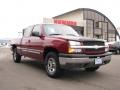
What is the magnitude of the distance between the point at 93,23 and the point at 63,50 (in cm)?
5286

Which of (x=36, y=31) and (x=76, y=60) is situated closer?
(x=76, y=60)

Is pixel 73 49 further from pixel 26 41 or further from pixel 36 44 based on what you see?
pixel 26 41

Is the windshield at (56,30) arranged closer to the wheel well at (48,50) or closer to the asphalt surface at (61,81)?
the wheel well at (48,50)

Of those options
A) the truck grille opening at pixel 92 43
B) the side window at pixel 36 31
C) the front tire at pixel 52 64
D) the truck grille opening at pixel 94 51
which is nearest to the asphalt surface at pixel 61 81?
the front tire at pixel 52 64

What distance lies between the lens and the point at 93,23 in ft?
193

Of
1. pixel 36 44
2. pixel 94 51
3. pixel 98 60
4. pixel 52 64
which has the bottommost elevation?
pixel 52 64

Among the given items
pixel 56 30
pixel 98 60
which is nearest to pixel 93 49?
pixel 98 60

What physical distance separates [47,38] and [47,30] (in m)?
0.62

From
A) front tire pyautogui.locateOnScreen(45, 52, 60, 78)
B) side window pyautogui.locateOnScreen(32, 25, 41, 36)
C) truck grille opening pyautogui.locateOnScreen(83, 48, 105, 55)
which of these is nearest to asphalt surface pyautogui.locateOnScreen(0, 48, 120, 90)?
front tire pyautogui.locateOnScreen(45, 52, 60, 78)

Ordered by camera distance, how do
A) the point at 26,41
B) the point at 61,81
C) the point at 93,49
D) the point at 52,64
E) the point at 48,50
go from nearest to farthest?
the point at 61,81 → the point at 93,49 → the point at 52,64 → the point at 48,50 → the point at 26,41

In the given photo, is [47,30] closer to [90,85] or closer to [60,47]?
[60,47]

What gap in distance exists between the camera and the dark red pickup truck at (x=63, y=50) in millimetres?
6984

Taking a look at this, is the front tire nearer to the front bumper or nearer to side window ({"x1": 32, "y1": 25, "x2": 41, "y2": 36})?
the front bumper

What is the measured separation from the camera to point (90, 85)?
6602 mm
